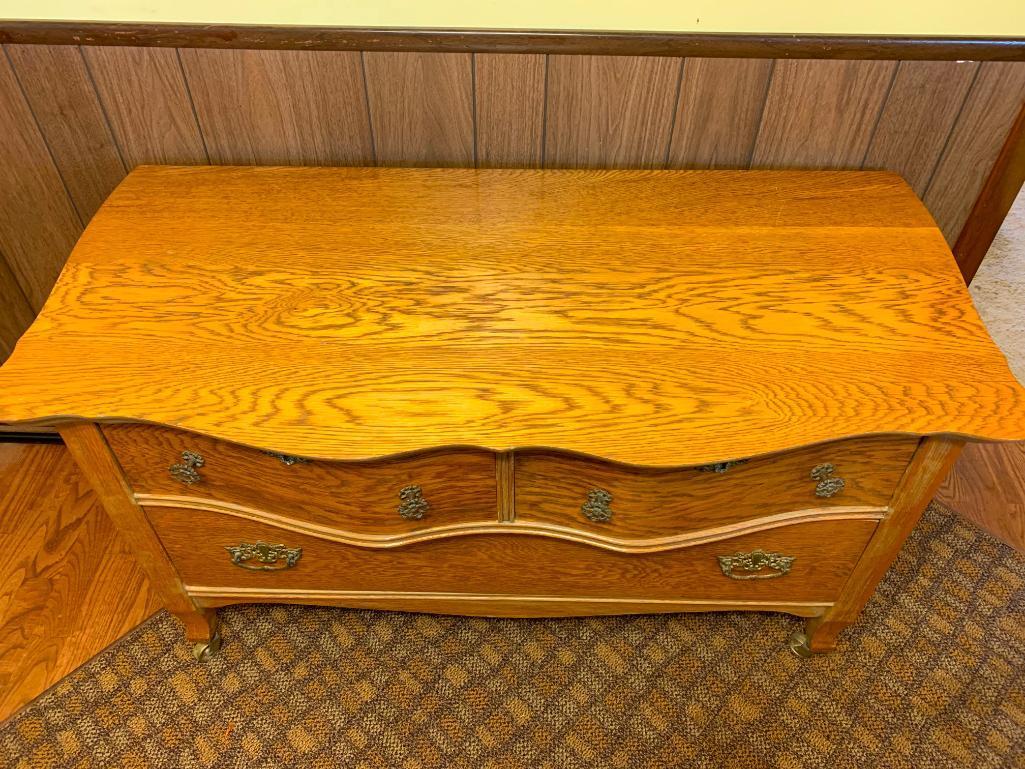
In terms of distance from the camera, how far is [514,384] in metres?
0.92

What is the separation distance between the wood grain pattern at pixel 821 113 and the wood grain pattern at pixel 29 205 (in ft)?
3.92

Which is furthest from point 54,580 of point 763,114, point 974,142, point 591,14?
point 974,142

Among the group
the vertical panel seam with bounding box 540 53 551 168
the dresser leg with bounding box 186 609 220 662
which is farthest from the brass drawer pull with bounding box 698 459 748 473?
the dresser leg with bounding box 186 609 220 662

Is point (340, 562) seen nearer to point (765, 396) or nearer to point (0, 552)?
point (765, 396)

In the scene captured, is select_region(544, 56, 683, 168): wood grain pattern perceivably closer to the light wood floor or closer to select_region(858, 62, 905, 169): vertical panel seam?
select_region(858, 62, 905, 169): vertical panel seam

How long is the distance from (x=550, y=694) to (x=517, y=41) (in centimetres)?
106

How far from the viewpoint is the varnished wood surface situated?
89 centimetres

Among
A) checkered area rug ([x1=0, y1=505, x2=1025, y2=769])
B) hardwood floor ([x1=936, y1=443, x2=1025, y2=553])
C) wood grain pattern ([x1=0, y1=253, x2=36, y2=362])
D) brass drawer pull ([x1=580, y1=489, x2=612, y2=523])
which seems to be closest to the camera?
brass drawer pull ([x1=580, y1=489, x2=612, y2=523])

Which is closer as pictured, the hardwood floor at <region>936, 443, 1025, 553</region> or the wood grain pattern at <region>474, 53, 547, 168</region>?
the wood grain pattern at <region>474, 53, 547, 168</region>

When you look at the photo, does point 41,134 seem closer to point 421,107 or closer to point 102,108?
point 102,108

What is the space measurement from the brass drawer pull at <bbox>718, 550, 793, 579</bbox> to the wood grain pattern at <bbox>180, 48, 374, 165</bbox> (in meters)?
0.88

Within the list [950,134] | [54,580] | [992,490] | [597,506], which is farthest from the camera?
[992,490]

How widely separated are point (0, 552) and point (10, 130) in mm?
808

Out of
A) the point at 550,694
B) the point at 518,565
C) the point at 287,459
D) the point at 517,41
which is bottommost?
the point at 550,694
